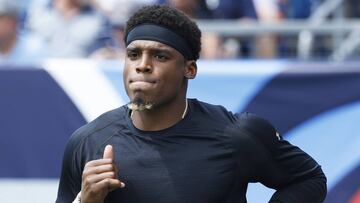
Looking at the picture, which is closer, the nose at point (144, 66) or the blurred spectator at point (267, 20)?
the nose at point (144, 66)

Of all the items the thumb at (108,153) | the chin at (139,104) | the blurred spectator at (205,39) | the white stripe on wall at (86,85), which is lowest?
the thumb at (108,153)

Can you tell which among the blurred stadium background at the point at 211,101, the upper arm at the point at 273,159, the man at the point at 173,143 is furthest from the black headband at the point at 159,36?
the blurred stadium background at the point at 211,101

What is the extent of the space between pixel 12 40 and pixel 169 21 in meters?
4.37

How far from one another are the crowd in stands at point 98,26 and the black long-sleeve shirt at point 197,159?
3.84 m

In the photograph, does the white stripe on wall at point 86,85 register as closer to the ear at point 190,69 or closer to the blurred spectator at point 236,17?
the blurred spectator at point 236,17

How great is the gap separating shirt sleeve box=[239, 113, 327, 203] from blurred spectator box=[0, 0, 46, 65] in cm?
418

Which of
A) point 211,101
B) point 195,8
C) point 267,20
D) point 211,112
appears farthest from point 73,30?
point 211,112

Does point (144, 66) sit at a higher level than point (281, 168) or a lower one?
higher

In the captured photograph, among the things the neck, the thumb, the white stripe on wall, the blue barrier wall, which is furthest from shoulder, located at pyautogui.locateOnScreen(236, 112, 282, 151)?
the white stripe on wall

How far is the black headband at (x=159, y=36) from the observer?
11.1 ft

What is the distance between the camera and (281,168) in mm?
3580

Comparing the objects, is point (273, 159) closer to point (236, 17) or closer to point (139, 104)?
point (139, 104)

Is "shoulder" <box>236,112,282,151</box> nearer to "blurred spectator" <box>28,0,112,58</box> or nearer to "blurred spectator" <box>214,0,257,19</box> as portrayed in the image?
"blurred spectator" <box>28,0,112,58</box>

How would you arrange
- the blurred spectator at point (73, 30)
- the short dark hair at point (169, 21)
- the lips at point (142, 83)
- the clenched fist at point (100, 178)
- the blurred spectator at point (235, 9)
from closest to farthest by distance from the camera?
1. the clenched fist at point (100, 178)
2. the lips at point (142, 83)
3. the short dark hair at point (169, 21)
4. the blurred spectator at point (73, 30)
5. the blurred spectator at point (235, 9)
